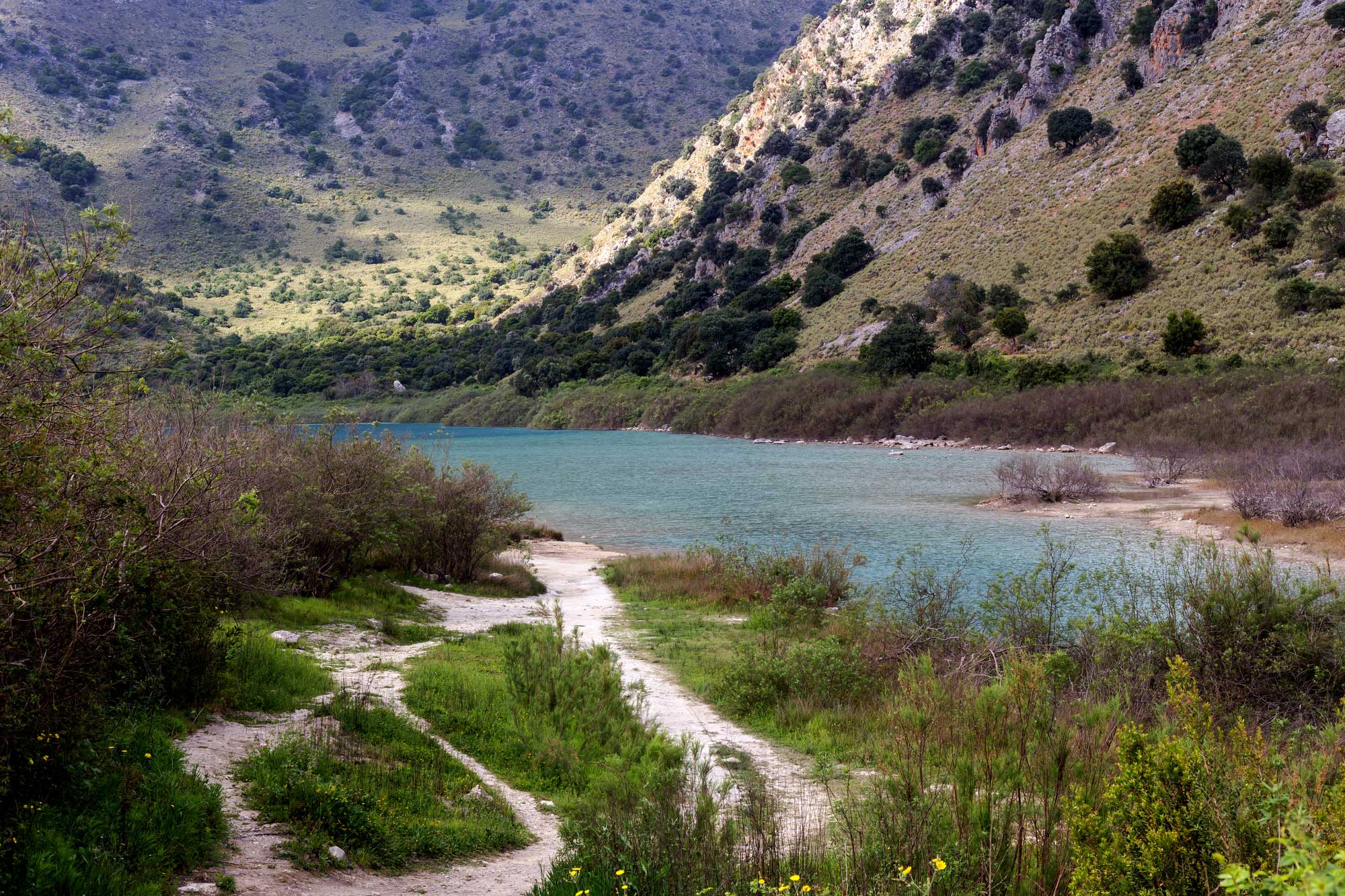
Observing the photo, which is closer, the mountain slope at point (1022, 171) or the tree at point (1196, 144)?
the mountain slope at point (1022, 171)

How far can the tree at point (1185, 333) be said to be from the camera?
1762 inches

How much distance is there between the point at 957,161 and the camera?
8038 centimetres

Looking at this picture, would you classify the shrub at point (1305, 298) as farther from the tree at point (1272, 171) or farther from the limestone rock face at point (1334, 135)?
the limestone rock face at point (1334, 135)

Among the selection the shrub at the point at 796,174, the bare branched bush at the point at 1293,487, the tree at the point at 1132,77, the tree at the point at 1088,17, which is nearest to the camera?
the bare branched bush at the point at 1293,487

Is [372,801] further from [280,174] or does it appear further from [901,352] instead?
[280,174]

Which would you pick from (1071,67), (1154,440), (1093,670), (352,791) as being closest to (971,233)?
(1071,67)

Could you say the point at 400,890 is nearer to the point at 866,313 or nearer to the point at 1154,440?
the point at 1154,440

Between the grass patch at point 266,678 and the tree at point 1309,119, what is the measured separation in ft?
204

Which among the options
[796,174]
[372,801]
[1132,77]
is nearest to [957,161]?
[1132,77]

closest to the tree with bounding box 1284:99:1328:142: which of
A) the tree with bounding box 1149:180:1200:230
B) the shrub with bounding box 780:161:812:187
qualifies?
the tree with bounding box 1149:180:1200:230

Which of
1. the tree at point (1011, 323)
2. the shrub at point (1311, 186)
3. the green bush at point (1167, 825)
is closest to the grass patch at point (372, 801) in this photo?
the green bush at point (1167, 825)

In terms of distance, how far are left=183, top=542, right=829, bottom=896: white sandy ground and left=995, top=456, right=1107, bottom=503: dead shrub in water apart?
59.7 ft

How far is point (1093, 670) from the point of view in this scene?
9430 mm

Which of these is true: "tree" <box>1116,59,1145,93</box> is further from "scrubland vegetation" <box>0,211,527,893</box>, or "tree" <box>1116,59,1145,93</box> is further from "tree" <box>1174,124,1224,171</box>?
"scrubland vegetation" <box>0,211,527,893</box>
